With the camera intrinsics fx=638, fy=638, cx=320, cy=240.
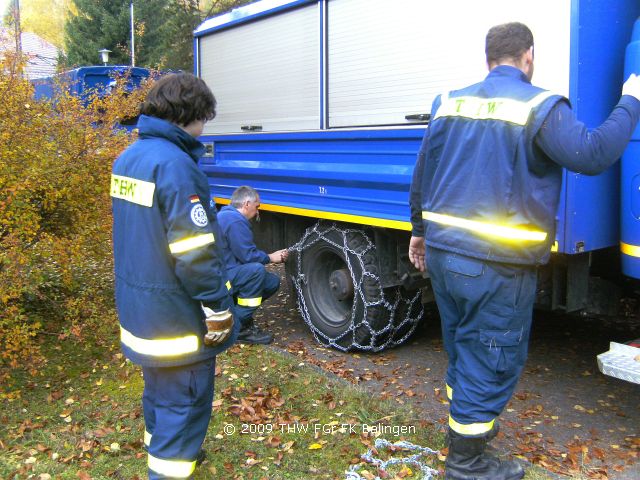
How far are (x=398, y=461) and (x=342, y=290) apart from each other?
1.88 m

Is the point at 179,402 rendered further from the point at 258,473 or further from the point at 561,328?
the point at 561,328

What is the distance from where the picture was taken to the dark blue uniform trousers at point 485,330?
2713 millimetres

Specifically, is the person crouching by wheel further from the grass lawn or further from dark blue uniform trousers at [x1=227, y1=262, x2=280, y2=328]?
the grass lawn

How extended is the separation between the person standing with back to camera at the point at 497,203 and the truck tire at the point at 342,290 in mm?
1738

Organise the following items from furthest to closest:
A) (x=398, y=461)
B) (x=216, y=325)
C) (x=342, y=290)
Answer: (x=342, y=290), (x=398, y=461), (x=216, y=325)

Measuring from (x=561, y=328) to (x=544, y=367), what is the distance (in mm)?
921

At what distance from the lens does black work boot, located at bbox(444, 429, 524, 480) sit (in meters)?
2.87

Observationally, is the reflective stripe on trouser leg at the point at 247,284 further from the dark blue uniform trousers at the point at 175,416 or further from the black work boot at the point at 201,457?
the dark blue uniform trousers at the point at 175,416

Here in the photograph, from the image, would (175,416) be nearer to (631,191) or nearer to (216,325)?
(216,325)

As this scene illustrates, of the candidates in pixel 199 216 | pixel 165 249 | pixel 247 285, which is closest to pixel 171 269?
pixel 165 249

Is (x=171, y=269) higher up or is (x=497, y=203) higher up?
(x=497, y=203)

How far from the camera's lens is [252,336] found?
512 cm

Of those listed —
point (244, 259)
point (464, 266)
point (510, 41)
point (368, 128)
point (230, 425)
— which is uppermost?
point (510, 41)

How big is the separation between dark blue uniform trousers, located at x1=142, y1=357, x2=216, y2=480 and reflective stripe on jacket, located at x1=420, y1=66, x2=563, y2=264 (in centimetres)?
124
